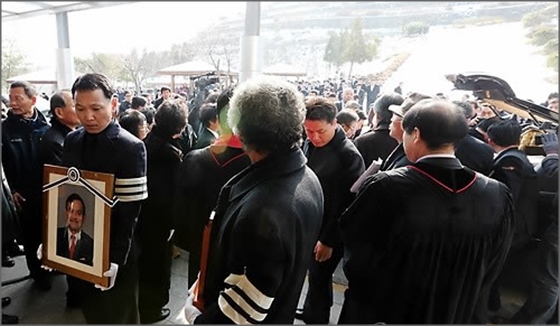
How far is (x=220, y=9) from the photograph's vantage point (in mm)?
929

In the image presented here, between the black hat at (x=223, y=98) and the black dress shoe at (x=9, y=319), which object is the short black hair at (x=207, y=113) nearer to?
the black hat at (x=223, y=98)

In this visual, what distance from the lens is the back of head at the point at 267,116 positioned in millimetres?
775

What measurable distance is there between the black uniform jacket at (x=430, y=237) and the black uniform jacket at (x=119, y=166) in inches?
24.6

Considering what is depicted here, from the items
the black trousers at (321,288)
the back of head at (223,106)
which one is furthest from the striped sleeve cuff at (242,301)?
the black trousers at (321,288)

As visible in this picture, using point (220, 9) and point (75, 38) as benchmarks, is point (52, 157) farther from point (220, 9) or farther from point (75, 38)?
point (220, 9)

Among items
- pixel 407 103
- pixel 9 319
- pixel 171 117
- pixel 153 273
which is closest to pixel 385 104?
pixel 407 103

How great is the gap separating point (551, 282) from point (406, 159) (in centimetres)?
70

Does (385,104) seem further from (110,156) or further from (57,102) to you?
(57,102)

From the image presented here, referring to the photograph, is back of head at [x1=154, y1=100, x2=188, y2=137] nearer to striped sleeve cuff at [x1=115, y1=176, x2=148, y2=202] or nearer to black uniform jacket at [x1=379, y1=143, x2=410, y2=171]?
striped sleeve cuff at [x1=115, y1=176, x2=148, y2=202]

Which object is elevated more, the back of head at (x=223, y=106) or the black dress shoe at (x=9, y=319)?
the back of head at (x=223, y=106)

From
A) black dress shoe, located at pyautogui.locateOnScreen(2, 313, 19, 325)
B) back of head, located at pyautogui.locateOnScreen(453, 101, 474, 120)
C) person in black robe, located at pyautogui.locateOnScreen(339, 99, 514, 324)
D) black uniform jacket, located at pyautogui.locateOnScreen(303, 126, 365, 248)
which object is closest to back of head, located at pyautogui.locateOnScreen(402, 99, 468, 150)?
person in black robe, located at pyautogui.locateOnScreen(339, 99, 514, 324)

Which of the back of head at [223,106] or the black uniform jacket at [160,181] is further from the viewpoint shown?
the black uniform jacket at [160,181]

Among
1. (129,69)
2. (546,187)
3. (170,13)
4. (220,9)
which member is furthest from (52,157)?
(546,187)

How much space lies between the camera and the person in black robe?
92 cm
